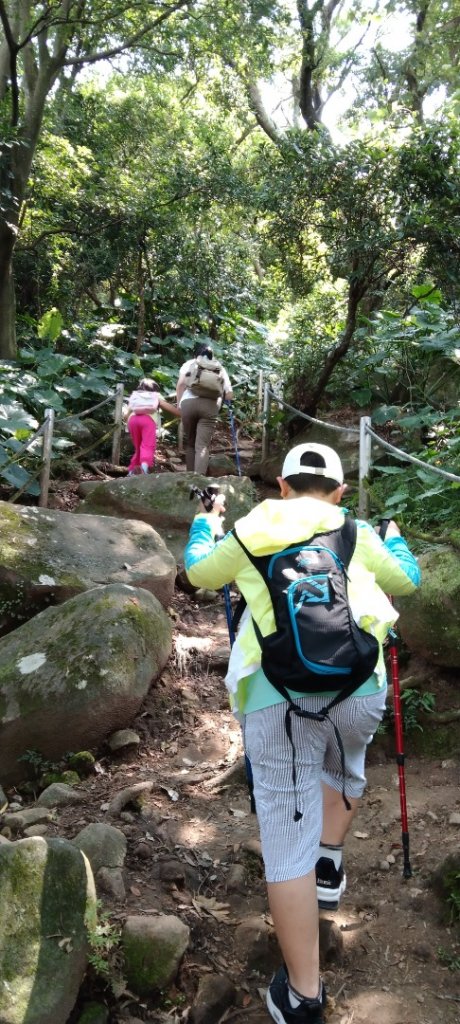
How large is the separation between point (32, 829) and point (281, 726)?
1.70 m

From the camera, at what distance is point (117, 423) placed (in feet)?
32.3

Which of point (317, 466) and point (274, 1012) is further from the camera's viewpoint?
point (317, 466)

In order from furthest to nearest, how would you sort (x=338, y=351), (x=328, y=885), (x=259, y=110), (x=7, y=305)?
(x=259, y=110) → (x=7, y=305) → (x=338, y=351) → (x=328, y=885)

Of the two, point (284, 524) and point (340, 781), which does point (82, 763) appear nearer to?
point (340, 781)

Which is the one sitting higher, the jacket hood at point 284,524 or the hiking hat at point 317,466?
the hiking hat at point 317,466

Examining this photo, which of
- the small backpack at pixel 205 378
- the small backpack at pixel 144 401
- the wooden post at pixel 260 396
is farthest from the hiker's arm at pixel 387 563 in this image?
the wooden post at pixel 260 396

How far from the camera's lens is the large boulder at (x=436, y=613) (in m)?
3.82

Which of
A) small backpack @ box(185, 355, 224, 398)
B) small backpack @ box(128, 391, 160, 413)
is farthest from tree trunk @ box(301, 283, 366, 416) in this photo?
small backpack @ box(128, 391, 160, 413)

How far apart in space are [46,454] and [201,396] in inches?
73.4

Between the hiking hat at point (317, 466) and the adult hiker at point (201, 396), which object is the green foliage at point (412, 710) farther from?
the adult hiker at point (201, 396)

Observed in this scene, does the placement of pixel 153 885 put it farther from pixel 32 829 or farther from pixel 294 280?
pixel 294 280

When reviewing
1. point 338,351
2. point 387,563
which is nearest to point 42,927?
point 387,563

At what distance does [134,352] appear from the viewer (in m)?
13.1

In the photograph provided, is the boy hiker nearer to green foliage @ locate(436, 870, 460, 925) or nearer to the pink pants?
green foliage @ locate(436, 870, 460, 925)
